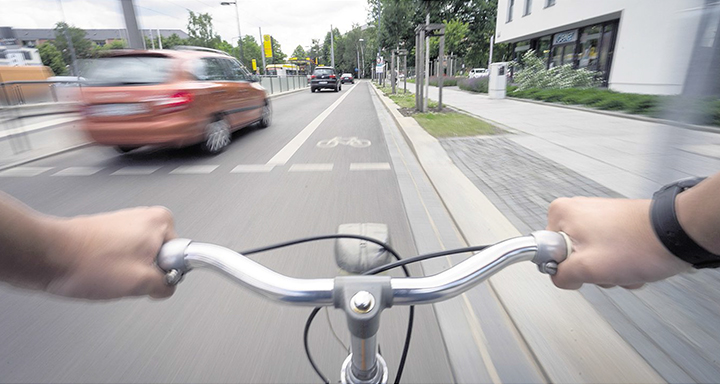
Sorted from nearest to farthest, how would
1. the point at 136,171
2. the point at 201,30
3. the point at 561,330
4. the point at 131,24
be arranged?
the point at 561,330 < the point at 136,171 < the point at 131,24 < the point at 201,30

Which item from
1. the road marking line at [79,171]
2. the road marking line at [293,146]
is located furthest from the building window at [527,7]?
the road marking line at [79,171]

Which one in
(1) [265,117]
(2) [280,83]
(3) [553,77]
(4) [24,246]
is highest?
(4) [24,246]

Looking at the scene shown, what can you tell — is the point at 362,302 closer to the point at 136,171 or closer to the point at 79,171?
the point at 136,171

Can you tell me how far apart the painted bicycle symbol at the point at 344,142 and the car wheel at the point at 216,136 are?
73.3 inches

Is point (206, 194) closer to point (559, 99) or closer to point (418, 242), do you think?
point (418, 242)

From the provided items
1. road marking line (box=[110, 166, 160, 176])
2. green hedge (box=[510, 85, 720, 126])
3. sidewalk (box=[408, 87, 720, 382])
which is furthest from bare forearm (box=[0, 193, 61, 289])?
road marking line (box=[110, 166, 160, 176])

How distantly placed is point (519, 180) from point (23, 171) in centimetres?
755

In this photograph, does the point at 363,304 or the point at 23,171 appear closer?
the point at 363,304

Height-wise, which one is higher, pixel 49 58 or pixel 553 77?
pixel 49 58

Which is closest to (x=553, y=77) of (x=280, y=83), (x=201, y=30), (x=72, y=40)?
(x=72, y=40)

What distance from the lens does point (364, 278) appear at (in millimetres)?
802

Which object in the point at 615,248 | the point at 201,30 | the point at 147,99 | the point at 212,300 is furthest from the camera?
the point at 201,30

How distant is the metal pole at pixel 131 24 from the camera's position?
8820 millimetres

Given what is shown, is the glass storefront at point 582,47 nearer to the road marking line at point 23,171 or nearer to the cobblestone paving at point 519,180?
the cobblestone paving at point 519,180
